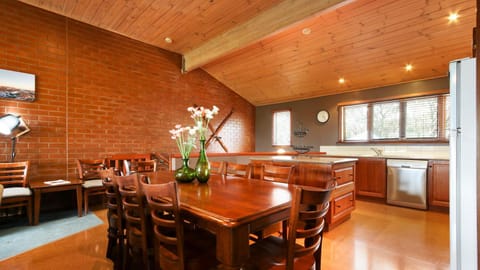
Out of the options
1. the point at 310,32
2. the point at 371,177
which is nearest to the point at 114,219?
the point at 310,32

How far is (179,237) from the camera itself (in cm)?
122

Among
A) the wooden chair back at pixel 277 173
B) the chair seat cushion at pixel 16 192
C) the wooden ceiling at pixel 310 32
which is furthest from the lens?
the wooden ceiling at pixel 310 32

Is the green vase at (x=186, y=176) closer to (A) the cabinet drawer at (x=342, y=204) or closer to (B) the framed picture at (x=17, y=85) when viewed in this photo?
(A) the cabinet drawer at (x=342, y=204)

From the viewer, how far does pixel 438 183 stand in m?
3.70

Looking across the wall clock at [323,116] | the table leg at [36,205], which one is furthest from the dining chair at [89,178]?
the wall clock at [323,116]

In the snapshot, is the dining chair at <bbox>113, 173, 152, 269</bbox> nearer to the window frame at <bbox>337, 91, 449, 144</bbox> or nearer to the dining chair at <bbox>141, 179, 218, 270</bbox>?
the dining chair at <bbox>141, 179, 218, 270</bbox>

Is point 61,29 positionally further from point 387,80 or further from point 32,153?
point 387,80

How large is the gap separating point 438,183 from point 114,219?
4679mm

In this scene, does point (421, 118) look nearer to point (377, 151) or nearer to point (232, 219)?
point (377, 151)

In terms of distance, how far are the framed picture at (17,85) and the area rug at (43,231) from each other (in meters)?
1.86

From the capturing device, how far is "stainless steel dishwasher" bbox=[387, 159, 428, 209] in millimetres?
3781

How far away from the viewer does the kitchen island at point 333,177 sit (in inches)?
103

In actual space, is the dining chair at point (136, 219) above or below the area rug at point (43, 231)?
above

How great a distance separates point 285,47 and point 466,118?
12.3 ft
